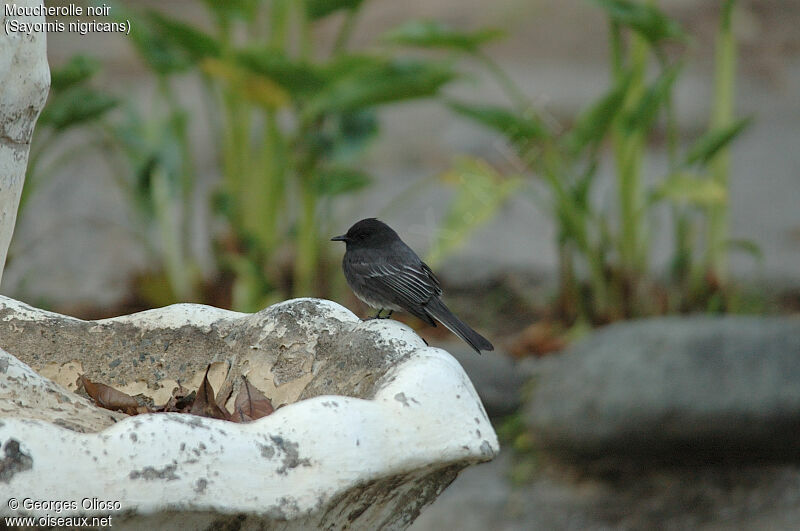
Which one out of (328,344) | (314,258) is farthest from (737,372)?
(328,344)

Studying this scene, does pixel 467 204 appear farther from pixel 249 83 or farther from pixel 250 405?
pixel 250 405

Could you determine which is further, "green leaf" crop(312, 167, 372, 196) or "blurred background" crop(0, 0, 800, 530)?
"green leaf" crop(312, 167, 372, 196)

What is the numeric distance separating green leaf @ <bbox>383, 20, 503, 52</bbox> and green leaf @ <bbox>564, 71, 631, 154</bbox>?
0.54 metres

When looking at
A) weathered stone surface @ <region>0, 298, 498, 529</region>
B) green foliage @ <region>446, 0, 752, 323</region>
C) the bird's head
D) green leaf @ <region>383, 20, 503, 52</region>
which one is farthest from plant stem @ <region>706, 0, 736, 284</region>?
weathered stone surface @ <region>0, 298, 498, 529</region>

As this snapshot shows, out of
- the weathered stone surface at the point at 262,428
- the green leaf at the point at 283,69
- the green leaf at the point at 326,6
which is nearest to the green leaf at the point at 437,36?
the green leaf at the point at 326,6

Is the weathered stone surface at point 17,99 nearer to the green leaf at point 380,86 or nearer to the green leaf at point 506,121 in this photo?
the green leaf at point 380,86

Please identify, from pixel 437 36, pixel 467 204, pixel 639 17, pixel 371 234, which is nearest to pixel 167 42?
pixel 437 36

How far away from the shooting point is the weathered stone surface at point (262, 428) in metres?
1.21

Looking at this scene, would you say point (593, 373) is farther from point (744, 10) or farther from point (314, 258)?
point (744, 10)

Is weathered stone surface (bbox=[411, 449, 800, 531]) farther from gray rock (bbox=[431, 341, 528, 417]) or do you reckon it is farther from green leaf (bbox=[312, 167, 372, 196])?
green leaf (bbox=[312, 167, 372, 196])

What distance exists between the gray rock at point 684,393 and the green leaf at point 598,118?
873mm

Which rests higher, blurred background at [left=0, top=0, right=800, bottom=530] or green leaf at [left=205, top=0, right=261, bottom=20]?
green leaf at [left=205, top=0, right=261, bottom=20]

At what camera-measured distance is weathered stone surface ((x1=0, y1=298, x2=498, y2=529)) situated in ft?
3.97

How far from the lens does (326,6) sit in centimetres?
457
